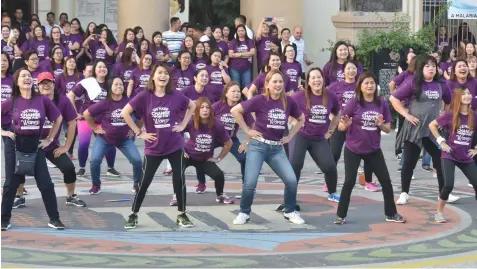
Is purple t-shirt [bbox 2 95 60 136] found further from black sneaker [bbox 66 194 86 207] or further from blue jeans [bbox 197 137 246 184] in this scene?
blue jeans [bbox 197 137 246 184]

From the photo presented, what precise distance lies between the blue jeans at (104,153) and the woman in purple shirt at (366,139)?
9.52ft

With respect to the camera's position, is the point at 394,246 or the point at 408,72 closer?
the point at 394,246

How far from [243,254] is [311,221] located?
2115 mm

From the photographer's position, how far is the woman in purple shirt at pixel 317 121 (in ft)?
41.7

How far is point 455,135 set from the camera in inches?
476

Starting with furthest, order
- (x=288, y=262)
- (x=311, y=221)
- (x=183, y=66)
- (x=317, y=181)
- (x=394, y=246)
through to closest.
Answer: (x=183, y=66)
(x=317, y=181)
(x=311, y=221)
(x=394, y=246)
(x=288, y=262)

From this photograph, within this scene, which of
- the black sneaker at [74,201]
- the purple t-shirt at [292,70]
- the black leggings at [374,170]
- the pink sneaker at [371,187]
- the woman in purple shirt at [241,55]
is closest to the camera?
the black leggings at [374,170]

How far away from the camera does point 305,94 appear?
1280 centimetres

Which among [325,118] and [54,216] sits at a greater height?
→ [325,118]

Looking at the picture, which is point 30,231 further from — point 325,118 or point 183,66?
point 183,66

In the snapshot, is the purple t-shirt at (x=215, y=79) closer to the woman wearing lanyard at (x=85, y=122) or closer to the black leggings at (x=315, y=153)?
the woman wearing lanyard at (x=85, y=122)

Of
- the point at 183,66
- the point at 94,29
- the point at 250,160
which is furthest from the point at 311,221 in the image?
the point at 94,29

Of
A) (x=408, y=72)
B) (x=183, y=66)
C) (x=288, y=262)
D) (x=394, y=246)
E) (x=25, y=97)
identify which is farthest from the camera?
(x=183, y=66)

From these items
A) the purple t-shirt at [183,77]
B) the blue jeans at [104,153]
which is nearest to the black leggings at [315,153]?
the blue jeans at [104,153]
